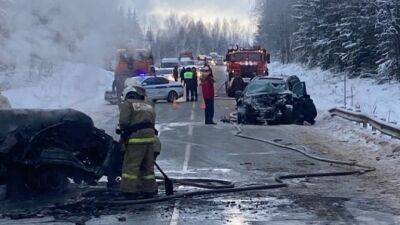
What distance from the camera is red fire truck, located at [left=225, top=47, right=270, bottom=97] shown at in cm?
3850

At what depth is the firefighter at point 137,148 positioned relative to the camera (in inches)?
386

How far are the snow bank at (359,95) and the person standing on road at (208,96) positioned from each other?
585 cm

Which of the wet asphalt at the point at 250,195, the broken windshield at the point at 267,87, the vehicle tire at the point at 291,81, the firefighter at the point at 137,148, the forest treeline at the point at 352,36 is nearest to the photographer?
the wet asphalt at the point at 250,195

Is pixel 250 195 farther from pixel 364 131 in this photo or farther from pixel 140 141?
pixel 364 131

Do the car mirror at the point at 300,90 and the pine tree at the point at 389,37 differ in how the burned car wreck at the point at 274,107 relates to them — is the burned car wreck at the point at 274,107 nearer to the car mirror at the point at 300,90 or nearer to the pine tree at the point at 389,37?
the car mirror at the point at 300,90

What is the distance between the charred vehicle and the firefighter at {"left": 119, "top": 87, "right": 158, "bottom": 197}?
0.71 m

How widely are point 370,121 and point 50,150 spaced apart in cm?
1057

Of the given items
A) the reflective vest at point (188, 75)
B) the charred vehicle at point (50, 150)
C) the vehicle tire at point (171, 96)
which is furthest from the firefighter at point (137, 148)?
the vehicle tire at point (171, 96)

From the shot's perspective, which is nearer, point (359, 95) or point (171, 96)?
point (359, 95)

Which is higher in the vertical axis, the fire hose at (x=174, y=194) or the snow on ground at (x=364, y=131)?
the fire hose at (x=174, y=194)

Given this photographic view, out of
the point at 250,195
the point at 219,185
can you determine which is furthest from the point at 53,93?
the point at 250,195

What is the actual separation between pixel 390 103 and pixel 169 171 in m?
18.0

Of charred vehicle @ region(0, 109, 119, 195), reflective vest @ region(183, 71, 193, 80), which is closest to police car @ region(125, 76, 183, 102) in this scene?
reflective vest @ region(183, 71, 193, 80)

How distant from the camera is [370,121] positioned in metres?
18.1
